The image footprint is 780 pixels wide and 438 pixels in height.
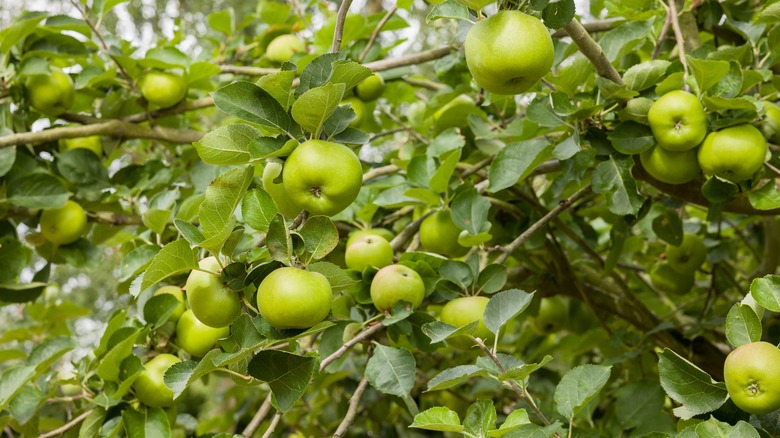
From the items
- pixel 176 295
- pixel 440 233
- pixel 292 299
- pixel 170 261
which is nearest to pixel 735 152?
pixel 440 233

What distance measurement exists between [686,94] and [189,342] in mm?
880

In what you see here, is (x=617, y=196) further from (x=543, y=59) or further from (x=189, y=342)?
(x=189, y=342)

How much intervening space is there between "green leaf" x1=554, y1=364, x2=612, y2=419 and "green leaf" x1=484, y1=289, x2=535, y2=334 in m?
0.12

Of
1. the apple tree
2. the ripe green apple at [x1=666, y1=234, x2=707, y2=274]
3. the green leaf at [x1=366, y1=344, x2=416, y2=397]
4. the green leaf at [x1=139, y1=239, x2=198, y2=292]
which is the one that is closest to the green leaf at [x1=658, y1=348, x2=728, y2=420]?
the apple tree

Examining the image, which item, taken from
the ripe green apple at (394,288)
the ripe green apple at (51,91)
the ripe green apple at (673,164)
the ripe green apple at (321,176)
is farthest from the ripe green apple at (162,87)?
the ripe green apple at (673,164)

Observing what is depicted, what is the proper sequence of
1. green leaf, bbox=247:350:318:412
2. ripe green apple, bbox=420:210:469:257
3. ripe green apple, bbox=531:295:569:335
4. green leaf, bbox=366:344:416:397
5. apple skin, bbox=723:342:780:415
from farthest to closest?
ripe green apple, bbox=531:295:569:335, ripe green apple, bbox=420:210:469:257, green leaf, bbox=366:344:416:397, green leaf, bbox=247:350:318:412, apple skin, bbox=723:342:780:415

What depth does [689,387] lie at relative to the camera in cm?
95

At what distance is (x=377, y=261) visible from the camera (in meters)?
1.28

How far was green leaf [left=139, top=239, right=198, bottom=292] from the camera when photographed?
2.94 feet

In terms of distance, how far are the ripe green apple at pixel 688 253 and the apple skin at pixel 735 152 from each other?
0.61 meters

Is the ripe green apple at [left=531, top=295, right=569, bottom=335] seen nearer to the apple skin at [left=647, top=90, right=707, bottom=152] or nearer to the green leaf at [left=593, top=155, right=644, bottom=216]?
the green leaf at [left=593, top=155, right=644, bottom=216]

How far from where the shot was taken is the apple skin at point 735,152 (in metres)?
1.15

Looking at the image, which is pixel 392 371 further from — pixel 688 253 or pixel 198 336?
pixel 688 253

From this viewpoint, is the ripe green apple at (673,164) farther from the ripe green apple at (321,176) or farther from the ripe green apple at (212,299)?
the ripe green apple at (212,299)
